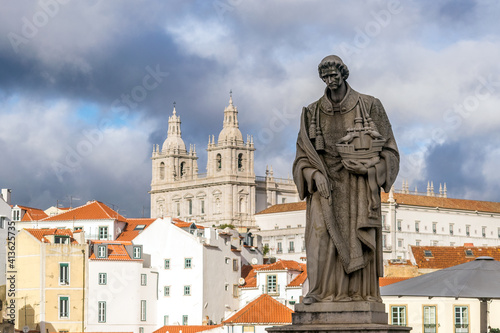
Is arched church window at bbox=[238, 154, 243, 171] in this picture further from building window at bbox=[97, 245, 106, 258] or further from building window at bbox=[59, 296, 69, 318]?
building window at bbox=[59, 296, 69, 318]

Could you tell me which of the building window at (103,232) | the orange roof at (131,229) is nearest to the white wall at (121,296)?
the orange roof at (131,229)

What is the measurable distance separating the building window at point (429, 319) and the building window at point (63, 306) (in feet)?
107

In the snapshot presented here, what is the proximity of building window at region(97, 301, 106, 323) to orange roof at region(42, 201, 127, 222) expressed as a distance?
1726 cm

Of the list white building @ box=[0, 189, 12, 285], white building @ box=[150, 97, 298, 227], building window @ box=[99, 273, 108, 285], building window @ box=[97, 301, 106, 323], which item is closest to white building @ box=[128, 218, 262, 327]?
building window @ box=[99, 273, 108, 285]

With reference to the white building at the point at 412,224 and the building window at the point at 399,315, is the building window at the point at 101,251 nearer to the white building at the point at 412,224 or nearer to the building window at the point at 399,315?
the building window at the point at 399,315

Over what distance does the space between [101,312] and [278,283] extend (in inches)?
472

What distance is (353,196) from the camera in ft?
32.5

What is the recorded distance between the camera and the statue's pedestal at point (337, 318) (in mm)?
9477

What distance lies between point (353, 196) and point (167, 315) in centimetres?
6808

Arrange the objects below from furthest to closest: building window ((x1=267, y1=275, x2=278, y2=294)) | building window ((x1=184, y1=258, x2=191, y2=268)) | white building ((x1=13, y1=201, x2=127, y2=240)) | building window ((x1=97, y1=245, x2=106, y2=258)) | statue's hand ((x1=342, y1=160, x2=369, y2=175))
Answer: white building ((x1=13, y1=201, x2=127, y2=240)), building window ((x1=184, y1=258, x2=191, y2=268)), building window ((x1=267, y1=275, x2=278, y2=294)), building window ((x1=97, y1=245, x2=106, y2=258)), statue's hand ((x1=342, y1=160, x2=369, y2=175))

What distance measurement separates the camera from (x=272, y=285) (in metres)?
77.2

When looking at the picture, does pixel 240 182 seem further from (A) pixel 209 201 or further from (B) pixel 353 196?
(B) pixel 353 196

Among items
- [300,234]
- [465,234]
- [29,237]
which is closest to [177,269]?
[29,237]

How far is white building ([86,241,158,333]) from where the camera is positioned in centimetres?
7238
